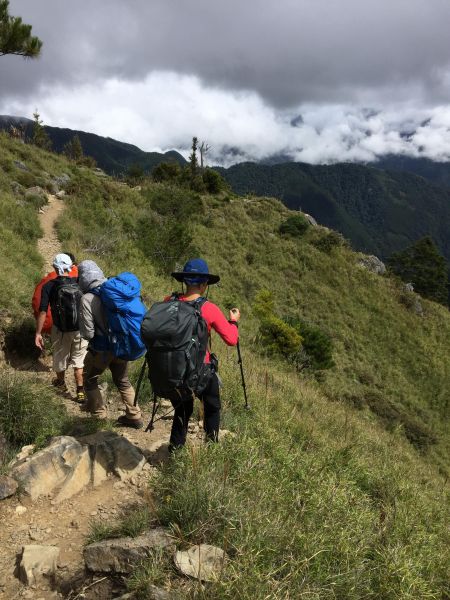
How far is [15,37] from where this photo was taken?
16.8 meters

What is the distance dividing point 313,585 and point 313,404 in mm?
6382

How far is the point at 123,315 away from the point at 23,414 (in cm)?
135

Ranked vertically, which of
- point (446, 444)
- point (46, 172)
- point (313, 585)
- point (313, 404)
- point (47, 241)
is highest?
point (46, 172)

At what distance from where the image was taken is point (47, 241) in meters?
12.9

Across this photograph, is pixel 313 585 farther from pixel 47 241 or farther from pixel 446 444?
pixel 446 444

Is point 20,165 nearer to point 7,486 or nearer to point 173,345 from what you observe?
point 7,486

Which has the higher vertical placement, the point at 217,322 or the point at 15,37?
the point at 15,37

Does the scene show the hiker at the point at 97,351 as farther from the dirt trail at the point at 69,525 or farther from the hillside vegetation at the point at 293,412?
the hillside vegetation at the point at 293,412

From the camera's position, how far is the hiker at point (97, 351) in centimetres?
441

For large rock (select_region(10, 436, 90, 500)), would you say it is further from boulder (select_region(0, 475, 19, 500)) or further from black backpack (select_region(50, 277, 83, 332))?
black backpack (select_region(50, 277, 83, 332))

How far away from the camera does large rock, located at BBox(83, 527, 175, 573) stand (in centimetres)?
250

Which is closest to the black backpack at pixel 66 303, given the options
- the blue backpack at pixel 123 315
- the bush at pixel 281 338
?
the blue backpack at pixel 123 315

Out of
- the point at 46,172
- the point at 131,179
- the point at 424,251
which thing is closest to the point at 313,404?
the point at 46,172

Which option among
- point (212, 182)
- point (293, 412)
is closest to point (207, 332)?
point (293, 412)
